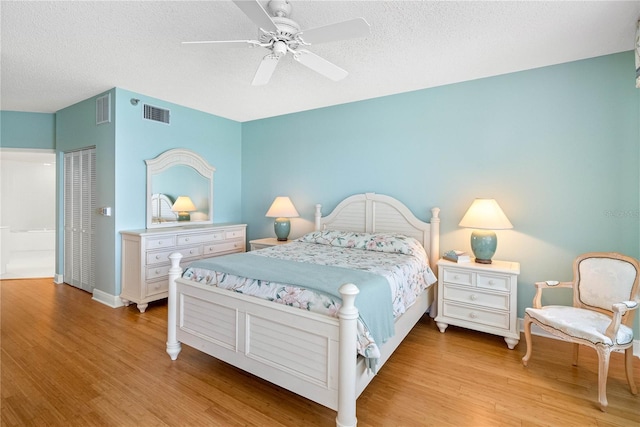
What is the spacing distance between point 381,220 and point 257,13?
103 inches

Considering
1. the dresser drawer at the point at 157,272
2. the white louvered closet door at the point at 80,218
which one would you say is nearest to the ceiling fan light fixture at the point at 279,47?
the dresser drawer at the point at 157,272

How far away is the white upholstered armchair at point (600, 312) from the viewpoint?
74.5 inches

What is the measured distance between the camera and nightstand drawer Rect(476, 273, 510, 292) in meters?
2.67

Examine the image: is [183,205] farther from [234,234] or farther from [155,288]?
[155,288]

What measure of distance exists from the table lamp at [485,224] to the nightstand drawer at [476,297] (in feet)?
1.04

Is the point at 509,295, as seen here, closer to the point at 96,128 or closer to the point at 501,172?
the point at 501,172

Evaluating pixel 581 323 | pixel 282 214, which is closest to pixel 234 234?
pixel 282 214

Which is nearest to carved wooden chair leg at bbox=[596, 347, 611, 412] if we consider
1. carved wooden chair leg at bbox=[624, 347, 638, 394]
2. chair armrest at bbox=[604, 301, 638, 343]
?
chair armrest at bbox=[604, 301, 638, 343]

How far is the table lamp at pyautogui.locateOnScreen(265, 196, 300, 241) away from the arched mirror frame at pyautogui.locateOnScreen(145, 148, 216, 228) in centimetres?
114

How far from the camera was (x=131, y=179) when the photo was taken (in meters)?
3.71

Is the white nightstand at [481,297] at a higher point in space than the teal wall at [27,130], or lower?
lower

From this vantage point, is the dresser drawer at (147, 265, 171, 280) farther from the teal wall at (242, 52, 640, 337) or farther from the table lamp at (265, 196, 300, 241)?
the teal wall at (242, 52, 640, 337)

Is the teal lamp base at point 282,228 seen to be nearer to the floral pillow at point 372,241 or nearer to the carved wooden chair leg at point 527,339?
the floral pillow at point 372,241

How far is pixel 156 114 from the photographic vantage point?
3.91 m
